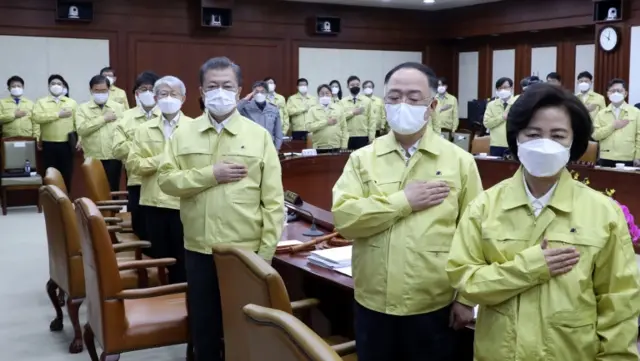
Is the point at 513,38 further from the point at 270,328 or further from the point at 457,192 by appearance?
the point at 270,328

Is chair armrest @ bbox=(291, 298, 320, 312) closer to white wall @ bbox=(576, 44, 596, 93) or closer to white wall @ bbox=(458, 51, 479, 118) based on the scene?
white wall @ bbox=(576, 44, 596, 93)

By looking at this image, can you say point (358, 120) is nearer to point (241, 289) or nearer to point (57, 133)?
point (57, 133)

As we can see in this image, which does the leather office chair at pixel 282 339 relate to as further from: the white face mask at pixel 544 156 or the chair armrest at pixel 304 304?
the chair armrest at pixel 304 304

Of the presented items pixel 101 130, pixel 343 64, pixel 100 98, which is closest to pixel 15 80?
pixel 100 98

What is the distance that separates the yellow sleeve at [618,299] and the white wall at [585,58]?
10871 mm

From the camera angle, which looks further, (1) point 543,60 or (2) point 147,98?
(1) point 543,60

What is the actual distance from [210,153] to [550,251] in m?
1.76

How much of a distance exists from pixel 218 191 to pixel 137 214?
2.07 m

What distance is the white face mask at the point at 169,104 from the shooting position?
15.2 ft

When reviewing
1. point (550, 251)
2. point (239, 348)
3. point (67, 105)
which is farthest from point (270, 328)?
point (67, 105)

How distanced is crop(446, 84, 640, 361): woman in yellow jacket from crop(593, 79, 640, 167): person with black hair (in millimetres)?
7151

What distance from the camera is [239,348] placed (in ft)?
8.07

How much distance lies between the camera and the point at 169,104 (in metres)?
4.63

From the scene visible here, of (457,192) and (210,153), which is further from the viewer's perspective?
(210,153)
